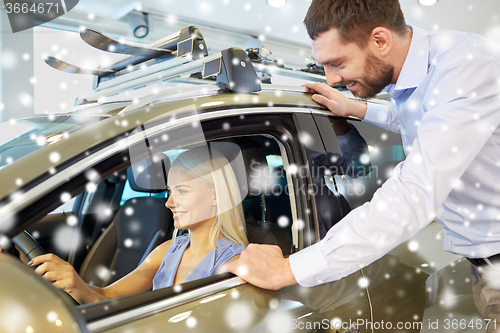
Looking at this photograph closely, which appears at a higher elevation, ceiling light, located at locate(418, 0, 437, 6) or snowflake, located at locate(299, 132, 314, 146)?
ceiling light, located at locate(418, 0, 437, 6)

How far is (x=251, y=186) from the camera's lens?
1.36 metres

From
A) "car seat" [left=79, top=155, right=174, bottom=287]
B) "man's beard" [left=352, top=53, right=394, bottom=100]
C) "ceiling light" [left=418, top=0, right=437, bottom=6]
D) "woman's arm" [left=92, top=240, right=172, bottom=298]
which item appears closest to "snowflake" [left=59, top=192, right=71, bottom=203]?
"woman's arm" [left=92, top=240, right=172, bottom=298]

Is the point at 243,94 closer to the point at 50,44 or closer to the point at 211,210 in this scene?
the point at 211,210

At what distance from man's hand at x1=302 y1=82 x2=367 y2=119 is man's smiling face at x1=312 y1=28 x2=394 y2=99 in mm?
133

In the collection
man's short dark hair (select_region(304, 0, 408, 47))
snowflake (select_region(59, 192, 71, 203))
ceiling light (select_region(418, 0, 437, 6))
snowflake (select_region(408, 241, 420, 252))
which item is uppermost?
ceiling light (select_region(418, 0, 437, 6))

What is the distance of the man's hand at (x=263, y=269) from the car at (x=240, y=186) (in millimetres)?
29

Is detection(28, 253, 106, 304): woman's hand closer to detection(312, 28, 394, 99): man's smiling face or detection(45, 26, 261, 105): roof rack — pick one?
detection(45, 26, 261, 105): roof rack

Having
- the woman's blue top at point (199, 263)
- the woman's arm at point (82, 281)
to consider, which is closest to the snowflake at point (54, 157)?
the woman's arm at point (82, 281)

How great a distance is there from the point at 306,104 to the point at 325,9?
0.33 m

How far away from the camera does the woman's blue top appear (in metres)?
1.25

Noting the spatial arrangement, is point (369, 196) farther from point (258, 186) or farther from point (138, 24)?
point (138, 24)

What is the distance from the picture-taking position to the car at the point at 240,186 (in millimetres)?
840

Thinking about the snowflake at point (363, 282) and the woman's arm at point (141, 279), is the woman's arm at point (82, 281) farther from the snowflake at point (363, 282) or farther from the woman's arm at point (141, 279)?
the snowflake at point (363, 282)

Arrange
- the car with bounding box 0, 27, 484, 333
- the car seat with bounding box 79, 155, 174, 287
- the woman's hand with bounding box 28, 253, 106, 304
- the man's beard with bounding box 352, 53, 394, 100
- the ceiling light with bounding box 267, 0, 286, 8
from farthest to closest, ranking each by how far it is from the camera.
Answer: the ceiling light with bounding box 267, 0, 286, 8
the car seat with bounding box 79, 155, 174, 287
the man's beard with bounding box 352, 53, 394, 100
the woman's hand with bounding box 28, 253, 106, 304
the car with bounding box 0, 27, 484, 333
